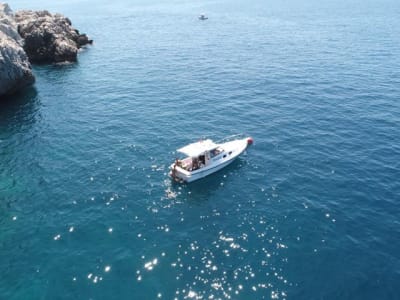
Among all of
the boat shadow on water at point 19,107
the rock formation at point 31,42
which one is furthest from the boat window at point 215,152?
the rock formation at point 31,42

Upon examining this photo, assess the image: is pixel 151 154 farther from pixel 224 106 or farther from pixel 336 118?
pixel 336 118

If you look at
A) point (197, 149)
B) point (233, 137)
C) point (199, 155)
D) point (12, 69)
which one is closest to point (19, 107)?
point (12, 69)

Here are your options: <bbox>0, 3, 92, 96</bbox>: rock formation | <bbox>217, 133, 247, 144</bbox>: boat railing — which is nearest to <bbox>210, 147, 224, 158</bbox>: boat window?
<bbox>217, 133, 247, 144</bbox>: boat railing

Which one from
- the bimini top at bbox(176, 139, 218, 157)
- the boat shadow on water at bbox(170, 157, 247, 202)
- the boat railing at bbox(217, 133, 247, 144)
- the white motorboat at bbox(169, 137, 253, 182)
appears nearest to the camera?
the boat shadow on water at bbox(170, 157, 247, 202)

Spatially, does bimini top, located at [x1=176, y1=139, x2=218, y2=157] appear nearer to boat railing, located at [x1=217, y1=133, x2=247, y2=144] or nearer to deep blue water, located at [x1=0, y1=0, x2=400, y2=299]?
deep blue water, located at [x1=0, y1=0, x2=400, y2=299]

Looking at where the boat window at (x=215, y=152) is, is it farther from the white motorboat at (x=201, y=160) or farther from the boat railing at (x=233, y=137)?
the boat railing at (x=233, y=137)

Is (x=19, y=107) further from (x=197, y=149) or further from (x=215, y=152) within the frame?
(x=215, y=152)

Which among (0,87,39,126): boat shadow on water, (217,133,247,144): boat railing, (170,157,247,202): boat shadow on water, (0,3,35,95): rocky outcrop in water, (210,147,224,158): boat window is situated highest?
(0,3,35,95): rocky outcrop in water
